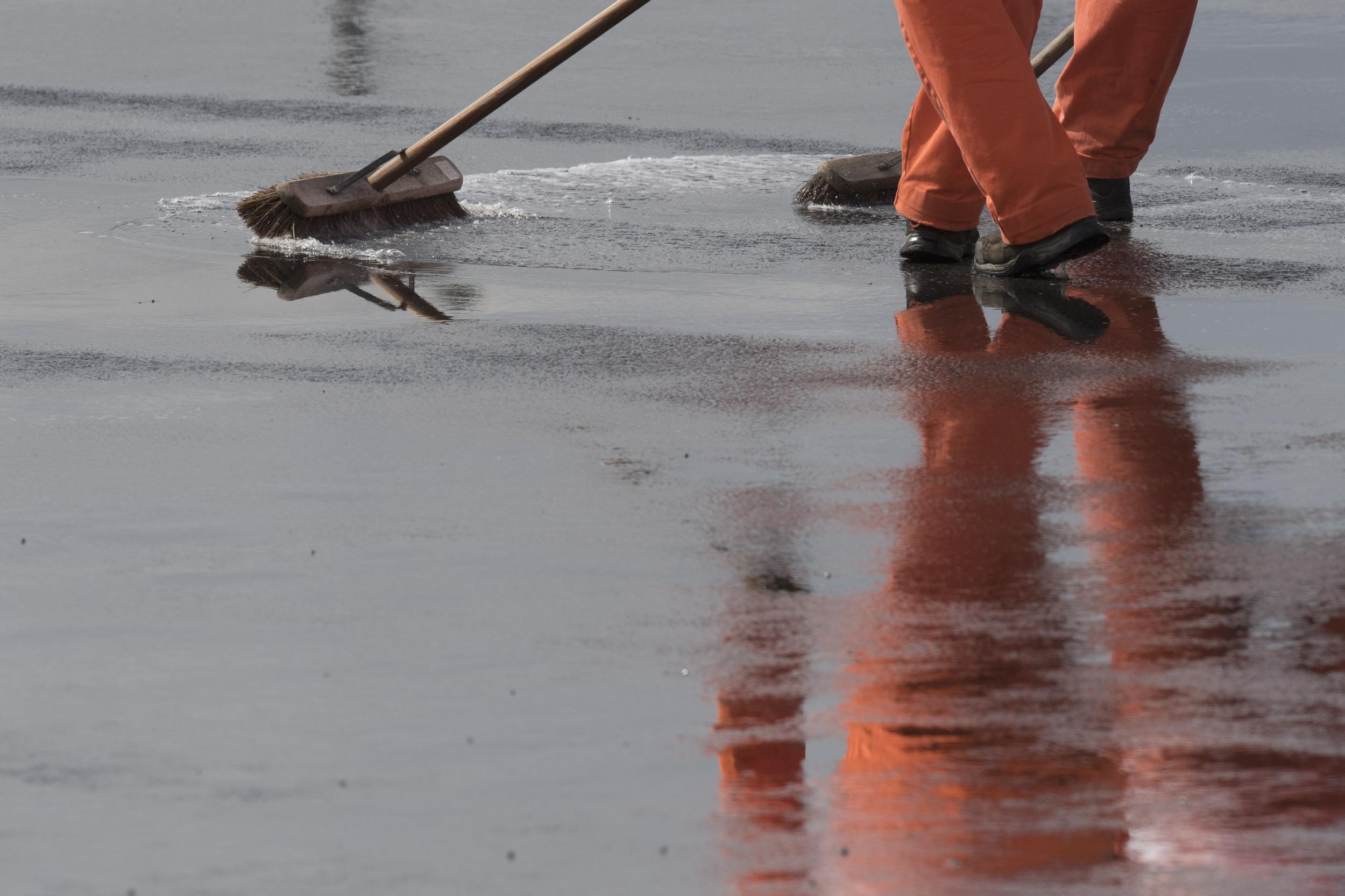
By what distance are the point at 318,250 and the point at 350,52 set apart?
5681mm

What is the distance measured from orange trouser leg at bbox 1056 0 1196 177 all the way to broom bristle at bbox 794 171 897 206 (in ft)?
2.22

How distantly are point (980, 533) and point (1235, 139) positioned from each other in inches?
211

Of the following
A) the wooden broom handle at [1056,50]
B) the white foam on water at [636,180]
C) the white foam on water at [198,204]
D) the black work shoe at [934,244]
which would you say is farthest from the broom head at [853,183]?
the white foam on water at [198,204]

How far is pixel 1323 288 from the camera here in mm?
5703

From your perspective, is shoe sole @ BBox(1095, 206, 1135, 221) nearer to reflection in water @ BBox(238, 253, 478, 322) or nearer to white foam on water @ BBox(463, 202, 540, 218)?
white foam on water @ BBox(463, 202, 540, 218)

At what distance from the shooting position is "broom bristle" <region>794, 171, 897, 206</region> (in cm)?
721

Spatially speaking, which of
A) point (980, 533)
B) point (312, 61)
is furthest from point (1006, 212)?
point (312, 61)

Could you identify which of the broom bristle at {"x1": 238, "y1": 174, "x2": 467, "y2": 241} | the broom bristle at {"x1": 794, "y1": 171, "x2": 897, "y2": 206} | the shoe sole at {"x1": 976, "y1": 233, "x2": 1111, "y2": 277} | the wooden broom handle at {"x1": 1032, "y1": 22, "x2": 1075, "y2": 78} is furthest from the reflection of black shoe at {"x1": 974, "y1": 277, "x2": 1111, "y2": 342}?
the broom bristle at {"x1": 238, "y1": 174, "x2": 467, "y2": 241}

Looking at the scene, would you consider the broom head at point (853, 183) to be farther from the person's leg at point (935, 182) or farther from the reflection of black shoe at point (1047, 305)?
the reflection of black shoe at point (1047, 305)

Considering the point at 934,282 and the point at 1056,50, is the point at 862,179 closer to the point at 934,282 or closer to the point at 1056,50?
the point at 1056,50

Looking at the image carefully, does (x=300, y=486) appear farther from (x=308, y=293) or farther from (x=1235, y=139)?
(x=1235, y=139)

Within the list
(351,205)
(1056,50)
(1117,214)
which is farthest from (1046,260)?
(351,205)

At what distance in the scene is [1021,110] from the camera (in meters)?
5.78

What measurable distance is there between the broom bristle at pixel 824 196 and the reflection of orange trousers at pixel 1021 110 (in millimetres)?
629
